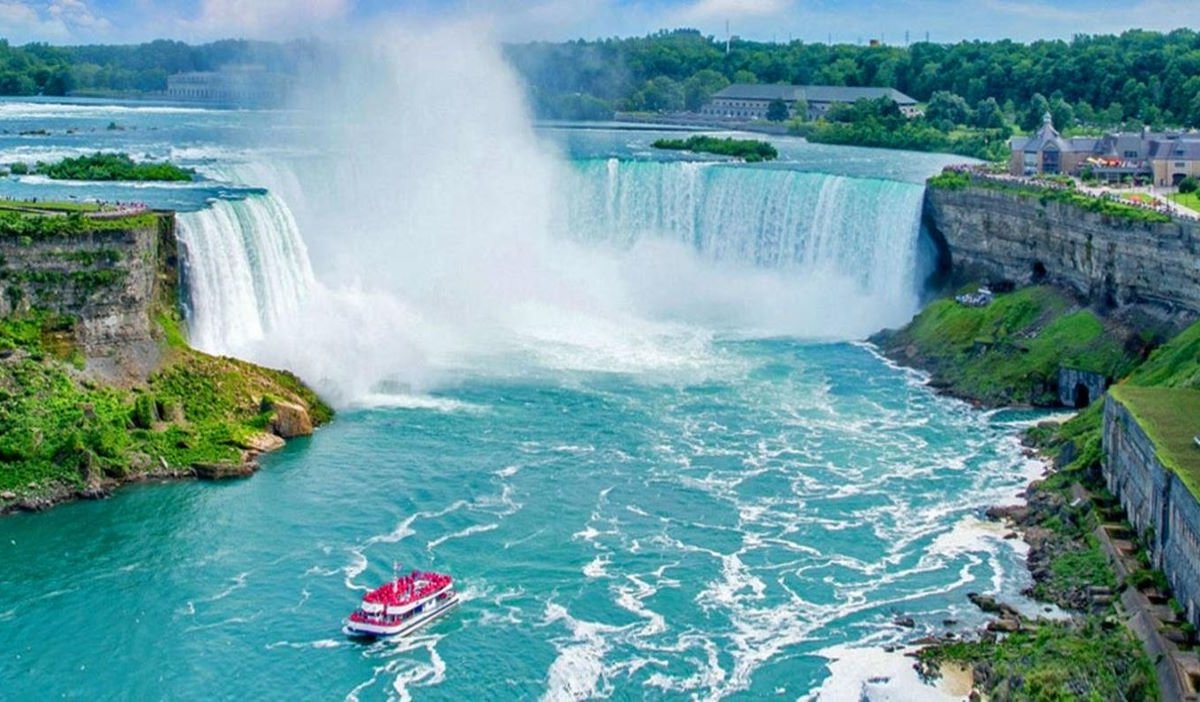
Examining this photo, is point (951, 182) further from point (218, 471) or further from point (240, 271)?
point (218, 471)

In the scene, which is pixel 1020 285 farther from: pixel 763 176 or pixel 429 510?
pixel 429 510

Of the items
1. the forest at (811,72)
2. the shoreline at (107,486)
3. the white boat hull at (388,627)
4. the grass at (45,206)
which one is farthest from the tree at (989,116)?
the white boat hull at (388,627)

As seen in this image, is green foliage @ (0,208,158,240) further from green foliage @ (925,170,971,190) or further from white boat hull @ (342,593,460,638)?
green foliage @ (925,170,971,190)

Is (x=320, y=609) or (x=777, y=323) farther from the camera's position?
(x=777, y=323)

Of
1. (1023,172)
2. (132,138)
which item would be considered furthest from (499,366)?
(132,138)

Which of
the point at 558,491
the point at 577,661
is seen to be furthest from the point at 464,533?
the point at 577,661

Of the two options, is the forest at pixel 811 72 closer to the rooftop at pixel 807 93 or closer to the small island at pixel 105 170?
the rooftop at pixel 807 93
